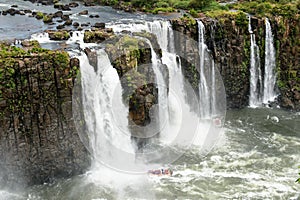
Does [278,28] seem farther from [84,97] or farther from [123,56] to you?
[84,97]

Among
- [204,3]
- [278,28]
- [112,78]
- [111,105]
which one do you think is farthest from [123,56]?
[204,3]

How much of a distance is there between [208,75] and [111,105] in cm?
911

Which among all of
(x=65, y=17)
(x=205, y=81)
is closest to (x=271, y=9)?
(x=205, y=81)

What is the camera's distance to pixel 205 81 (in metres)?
26.7

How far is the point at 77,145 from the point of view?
19453 millimetres

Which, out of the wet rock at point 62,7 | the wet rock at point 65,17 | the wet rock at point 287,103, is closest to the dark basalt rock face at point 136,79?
the wet rock at point 65,17

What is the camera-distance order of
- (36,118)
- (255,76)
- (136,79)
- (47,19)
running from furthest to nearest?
(47,19)
(255,76)
(136,79)
(36,118)

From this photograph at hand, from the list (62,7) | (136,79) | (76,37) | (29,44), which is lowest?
(136,79)

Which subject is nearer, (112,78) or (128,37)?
(112,78)

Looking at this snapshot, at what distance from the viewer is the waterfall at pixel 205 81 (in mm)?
26375

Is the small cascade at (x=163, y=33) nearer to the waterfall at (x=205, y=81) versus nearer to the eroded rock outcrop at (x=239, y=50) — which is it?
the eroded rock outcrop at (x=239, y=50)

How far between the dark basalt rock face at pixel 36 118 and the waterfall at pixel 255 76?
14934 mm

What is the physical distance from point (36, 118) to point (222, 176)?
994 centimetres

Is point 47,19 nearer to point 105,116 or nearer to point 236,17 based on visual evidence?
point 105,116
